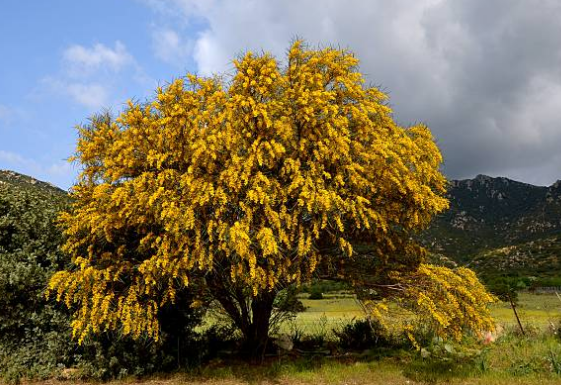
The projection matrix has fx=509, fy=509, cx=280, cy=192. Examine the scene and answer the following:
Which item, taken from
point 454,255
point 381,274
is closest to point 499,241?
point 454,255

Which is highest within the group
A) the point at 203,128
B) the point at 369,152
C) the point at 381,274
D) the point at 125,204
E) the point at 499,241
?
the point at 499,241

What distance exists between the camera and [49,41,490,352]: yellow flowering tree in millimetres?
10609

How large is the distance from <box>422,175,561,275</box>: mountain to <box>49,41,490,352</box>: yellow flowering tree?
5834 centimetres

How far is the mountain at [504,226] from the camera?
3772 inches

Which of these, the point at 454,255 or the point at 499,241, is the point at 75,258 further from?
the point at 499,241

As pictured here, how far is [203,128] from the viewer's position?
11242 millimetres

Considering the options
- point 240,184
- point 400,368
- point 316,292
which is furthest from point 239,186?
point 316,292

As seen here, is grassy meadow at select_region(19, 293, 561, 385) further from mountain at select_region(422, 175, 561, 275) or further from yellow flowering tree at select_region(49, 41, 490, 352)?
mountain at select_region(422, 175, 561, 275)

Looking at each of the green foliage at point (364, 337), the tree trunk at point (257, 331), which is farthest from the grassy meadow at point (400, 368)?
the green foliage at point (364, 337)

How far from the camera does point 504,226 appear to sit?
434 feet

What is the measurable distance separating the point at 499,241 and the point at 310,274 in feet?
397

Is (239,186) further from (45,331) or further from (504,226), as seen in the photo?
(504,226)

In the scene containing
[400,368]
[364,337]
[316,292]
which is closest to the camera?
[400,368]

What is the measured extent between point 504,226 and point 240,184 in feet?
445
